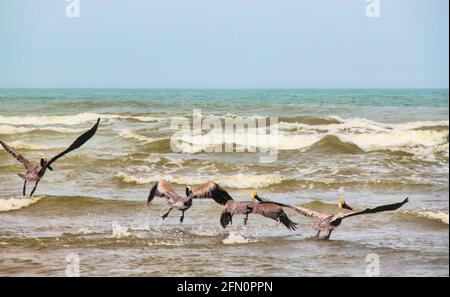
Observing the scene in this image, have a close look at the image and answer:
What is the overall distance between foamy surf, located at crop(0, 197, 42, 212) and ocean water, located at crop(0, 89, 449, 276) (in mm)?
59

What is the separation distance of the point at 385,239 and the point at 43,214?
259 inches

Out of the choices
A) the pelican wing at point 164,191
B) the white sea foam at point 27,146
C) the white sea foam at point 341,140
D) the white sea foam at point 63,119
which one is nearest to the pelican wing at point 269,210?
the pelican wing at point 164,191

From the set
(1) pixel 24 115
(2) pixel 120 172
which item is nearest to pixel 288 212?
(2) pixel 120 172

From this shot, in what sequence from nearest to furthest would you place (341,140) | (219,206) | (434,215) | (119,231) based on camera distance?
(119,231)
(434,215)
(219,206)
(341,140)

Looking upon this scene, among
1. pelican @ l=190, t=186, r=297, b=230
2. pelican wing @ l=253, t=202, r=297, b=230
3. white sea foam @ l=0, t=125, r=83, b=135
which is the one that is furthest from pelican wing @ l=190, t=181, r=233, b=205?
white sea foam @ l=0, t=125, r=83, b=135

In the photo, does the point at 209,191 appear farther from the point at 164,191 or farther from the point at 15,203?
the point at 15,203

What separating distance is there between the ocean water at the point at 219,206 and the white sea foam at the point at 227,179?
0.05 meters

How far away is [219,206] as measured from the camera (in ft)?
47.3

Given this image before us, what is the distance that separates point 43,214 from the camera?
13.9m

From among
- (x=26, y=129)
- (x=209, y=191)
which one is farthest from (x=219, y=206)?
(x=26, y=129)

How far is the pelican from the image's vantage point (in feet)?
33.2

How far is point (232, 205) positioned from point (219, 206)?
3958 millimetres

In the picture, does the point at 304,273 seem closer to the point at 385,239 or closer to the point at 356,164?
the point at 385,239
